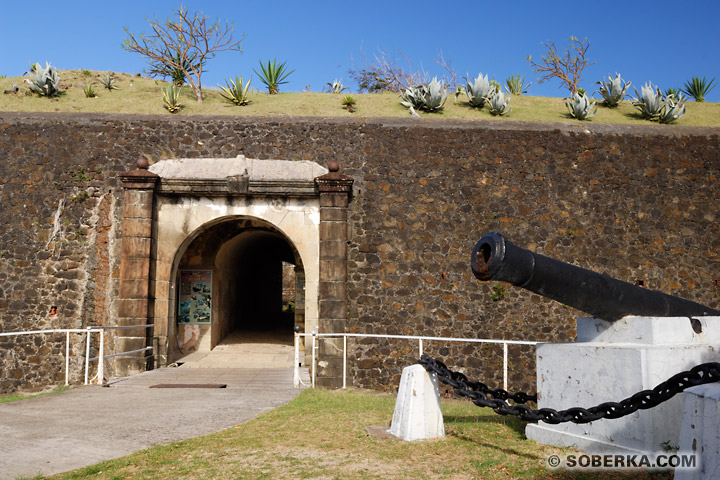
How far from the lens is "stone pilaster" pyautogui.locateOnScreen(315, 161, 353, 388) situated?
1130cm

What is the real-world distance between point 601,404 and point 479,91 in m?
13.0

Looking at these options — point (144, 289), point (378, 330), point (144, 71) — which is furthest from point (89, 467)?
point (144, 71)

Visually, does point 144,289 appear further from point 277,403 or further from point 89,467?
point 89,467

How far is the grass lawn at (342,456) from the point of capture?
4.06 m

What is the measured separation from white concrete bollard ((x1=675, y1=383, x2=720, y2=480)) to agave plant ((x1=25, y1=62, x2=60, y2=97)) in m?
16.1

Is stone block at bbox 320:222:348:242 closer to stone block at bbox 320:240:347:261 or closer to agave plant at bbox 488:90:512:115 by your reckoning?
stone block at bbox 320:240:347:261

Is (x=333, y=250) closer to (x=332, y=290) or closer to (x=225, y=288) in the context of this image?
(x=332, y=290)

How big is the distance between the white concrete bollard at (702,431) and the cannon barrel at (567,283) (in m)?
1.17

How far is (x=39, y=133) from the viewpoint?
1234 centimetres

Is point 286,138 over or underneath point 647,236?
over

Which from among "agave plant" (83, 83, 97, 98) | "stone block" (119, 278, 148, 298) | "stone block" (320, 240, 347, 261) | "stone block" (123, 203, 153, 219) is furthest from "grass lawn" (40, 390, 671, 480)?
"agave plant" (83, 83, 97, 98)

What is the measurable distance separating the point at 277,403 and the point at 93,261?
6.39 m

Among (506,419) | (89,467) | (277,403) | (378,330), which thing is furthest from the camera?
(378,330)

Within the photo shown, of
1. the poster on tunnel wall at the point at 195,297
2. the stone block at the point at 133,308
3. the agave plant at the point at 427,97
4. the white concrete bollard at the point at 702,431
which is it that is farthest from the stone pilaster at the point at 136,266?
the white concrete bollard at the point at 702,431
